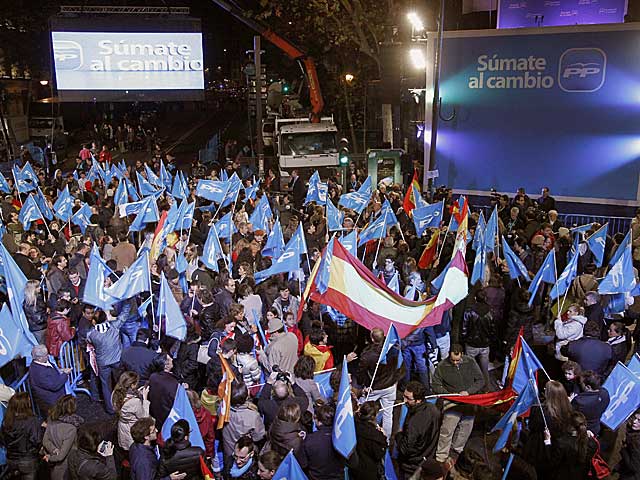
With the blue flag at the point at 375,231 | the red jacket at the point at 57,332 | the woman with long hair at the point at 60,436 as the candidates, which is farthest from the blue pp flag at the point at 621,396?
the red jacket at the point at 57,332

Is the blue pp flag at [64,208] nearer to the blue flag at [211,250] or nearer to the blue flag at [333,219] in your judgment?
the blue flag at [211,250]

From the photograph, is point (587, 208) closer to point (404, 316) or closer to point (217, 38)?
point (404, 316)

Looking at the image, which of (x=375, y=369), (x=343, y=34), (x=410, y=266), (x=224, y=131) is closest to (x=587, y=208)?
(x=410, y=266)

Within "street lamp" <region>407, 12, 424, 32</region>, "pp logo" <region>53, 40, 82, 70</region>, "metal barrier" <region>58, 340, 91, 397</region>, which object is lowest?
"metal barrier" <region>58, 340, 91, 397</region>

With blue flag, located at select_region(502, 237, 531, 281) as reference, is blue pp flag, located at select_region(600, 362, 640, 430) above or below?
below

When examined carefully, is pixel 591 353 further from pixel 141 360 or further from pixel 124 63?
pixel 124 63

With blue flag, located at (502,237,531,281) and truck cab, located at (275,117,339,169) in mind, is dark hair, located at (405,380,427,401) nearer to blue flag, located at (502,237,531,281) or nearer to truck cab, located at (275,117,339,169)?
blue flag, located at (502,237,531,281)

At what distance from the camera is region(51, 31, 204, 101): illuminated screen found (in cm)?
2744

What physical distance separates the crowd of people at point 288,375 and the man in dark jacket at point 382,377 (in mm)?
18

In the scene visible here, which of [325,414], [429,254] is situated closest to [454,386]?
[325,414]

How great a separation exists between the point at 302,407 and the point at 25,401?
276 centimetres

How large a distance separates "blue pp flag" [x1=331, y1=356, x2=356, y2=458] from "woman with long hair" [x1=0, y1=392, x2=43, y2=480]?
3.12 meters

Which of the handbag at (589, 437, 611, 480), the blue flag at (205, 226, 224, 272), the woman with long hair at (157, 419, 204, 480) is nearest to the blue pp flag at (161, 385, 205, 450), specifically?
the woman with long hair at (157, 419, 204, 480)

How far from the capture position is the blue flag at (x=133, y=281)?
29.9 feet
